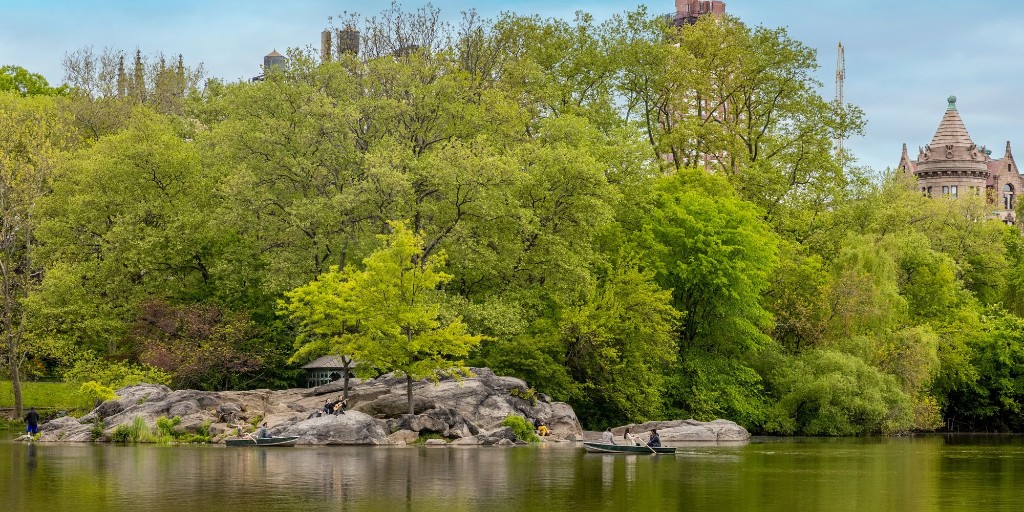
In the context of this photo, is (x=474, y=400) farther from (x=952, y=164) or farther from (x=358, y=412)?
(x=952, y=164)

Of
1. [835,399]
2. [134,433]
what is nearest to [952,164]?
[835,399]

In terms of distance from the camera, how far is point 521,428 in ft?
179

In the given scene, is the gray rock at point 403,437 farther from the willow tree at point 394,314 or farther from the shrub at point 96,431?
the shrub at point 96,431

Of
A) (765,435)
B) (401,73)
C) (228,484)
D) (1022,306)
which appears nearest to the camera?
(228,484)

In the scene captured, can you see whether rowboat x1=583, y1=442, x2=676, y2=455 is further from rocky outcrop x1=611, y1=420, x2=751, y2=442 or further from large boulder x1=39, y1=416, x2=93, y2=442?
large boulder x1=39, y1=416, x2=93, y2=442

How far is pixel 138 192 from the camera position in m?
65.4

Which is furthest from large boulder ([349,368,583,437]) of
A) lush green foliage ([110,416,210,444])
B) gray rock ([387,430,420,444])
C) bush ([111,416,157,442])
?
bush ([111,416,157,442])

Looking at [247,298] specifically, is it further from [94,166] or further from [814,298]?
[814,298]

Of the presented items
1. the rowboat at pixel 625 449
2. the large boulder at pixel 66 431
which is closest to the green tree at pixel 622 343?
the rowboat at pixel 625 449

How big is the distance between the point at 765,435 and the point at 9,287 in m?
40.8

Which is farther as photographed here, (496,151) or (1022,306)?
(1022,306)

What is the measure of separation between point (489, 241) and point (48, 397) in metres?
24.9

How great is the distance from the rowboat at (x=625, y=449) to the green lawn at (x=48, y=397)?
26422mm

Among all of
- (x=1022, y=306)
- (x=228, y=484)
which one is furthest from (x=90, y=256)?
(x=1022, y=306)
